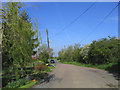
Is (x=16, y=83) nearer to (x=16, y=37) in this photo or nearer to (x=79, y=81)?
(x=16, y=37)

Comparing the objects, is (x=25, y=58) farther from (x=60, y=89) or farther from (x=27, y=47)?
(x=60, y=89)

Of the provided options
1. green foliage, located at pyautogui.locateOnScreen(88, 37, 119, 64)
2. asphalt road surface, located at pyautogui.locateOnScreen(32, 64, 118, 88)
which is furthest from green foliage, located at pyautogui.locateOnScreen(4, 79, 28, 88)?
green foliage, located at pyautogui.locateOnScreen(88, 37, 119, 64)

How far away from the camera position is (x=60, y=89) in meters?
7.08

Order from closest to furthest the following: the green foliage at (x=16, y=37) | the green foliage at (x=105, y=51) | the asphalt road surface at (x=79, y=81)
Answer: the green foliage at (x=16, y=37) < the asphalt road surface at (x=79, y=81) < the green foliage at (x=105, y=51)

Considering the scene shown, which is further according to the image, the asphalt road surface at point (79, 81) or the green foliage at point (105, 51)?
the green foliage at point (105, 51)

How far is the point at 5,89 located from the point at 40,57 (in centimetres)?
276

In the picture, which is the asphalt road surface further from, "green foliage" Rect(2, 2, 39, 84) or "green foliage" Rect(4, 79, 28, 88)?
"green foliage" Rect(2, 2, 39, 84)

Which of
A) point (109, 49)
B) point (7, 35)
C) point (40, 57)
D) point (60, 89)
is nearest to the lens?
point (7, 35)

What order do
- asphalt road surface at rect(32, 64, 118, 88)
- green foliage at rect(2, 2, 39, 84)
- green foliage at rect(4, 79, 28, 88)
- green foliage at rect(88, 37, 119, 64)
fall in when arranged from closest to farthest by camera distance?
green foliage at rect(2, 2, 39, 84), green foliage at rect(4, 79, 28, 88), asphalt road surface at rect(32, 64, 118, 88), green foliage at rect(88, 37, 119, 64)

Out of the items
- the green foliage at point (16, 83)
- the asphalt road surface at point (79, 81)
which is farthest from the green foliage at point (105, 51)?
the green foliage at point (16, 83)

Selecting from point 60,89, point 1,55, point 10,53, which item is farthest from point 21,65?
point 60,89

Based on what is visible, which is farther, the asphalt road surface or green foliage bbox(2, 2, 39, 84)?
the asphalt road surface

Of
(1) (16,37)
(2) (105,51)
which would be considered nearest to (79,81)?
(1) (16,37)

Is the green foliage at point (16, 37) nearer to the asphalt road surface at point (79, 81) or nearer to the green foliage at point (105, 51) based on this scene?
the asphalt road surface at point (79, 81)
